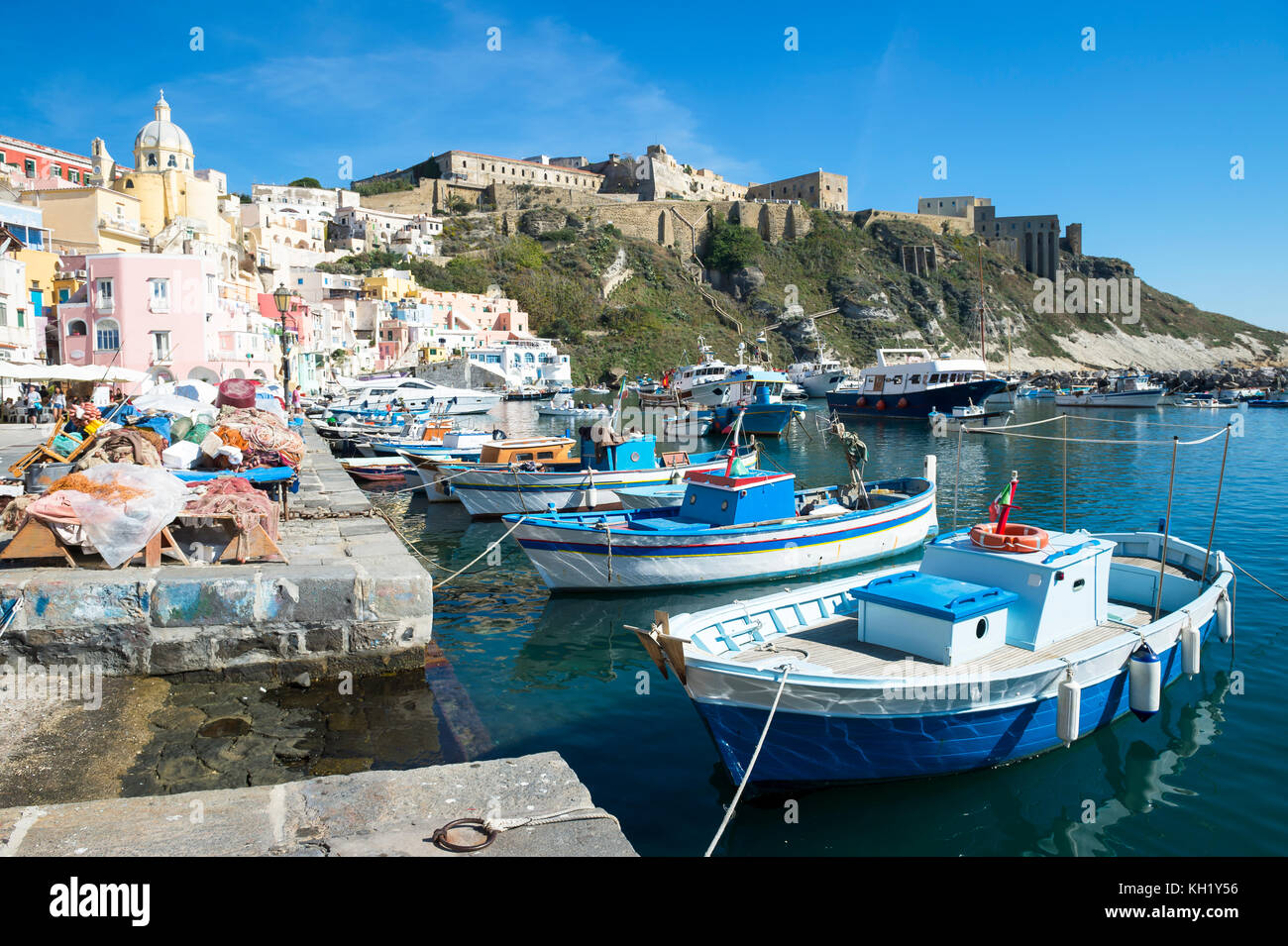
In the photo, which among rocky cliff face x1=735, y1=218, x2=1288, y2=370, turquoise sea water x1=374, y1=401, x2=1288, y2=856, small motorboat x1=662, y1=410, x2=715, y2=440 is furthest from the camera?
rocky cliff face x1=735, y1=218, x2=1288, y2=370

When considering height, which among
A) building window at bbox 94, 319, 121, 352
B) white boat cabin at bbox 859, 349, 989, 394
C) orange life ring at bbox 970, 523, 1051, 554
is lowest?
orange life ring at bbox 970, 523, 1051, 554

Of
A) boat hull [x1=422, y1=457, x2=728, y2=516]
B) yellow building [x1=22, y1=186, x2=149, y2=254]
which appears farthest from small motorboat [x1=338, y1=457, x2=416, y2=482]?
yellow building [x1=22, y1=186, x2=149, y2=254]

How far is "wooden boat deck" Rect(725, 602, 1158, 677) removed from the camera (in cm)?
735

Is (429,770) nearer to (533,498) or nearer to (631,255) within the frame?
(533,498)

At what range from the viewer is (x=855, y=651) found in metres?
7.74

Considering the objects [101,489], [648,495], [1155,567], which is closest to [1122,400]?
[648,495]

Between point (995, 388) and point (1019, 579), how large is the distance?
150 ft

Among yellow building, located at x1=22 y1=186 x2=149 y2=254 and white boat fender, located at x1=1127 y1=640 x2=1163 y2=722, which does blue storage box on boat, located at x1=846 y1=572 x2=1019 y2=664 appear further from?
yellow building, located at x1=22 y1=186 x2=149 y2=254

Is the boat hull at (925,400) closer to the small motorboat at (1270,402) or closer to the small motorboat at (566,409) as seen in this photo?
the small motorboat at (566,409)

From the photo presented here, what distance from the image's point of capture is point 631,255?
335 ft

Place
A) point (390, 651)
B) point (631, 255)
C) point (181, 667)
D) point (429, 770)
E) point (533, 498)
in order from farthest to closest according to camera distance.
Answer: point (631, 255) < point (533, 498) < point (390, 651) < point (181, 667) < point (429, 770)

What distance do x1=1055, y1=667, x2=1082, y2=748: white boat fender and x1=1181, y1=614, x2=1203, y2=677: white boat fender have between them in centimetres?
211
